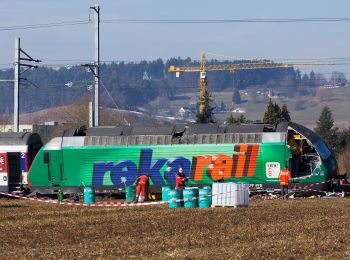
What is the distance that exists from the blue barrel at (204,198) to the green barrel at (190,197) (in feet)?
0.68

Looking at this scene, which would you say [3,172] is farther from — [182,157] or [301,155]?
[301,155]

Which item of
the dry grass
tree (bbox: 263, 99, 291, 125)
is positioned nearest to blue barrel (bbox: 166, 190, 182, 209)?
the dry grass

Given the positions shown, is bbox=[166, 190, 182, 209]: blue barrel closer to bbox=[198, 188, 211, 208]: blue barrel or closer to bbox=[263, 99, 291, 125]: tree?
bbox=[198, 188, 211, 208]: blue barrel

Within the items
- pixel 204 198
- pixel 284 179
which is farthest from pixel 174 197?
pixel 284 179

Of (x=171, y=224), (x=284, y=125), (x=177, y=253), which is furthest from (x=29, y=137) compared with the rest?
(x=177, y=253)

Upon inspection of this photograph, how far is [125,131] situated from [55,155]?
3.83 meters

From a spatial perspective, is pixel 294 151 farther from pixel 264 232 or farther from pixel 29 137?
pixel 264 232

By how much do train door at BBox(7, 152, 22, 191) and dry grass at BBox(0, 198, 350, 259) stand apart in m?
14.2

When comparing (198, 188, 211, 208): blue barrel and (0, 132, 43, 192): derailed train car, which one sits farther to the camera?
(0, 132, 43, 192): derailed train car

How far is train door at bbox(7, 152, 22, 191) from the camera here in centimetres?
5231

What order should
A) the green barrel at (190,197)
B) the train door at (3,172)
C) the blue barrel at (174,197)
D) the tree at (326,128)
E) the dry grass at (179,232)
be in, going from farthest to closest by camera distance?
the tree at (326,128) → the train door at (3,172) → the blue barrel at (174,197) → the green barrel at (190,197) → the dry grass at (179,232)

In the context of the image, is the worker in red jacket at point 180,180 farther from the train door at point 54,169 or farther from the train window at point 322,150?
the train door at point 54,169

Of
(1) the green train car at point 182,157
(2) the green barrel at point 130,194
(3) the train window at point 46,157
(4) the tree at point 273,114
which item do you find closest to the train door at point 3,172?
(1) the green train car at point 182,157

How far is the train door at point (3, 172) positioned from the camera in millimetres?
52062
